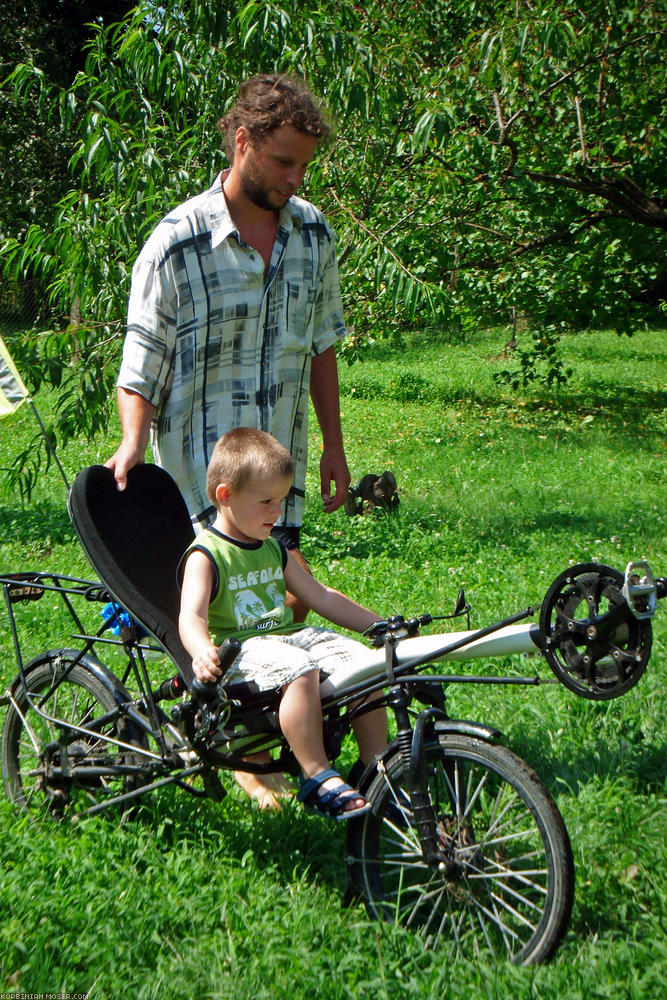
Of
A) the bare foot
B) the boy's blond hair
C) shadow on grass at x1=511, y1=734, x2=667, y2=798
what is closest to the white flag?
the boy's blond hair

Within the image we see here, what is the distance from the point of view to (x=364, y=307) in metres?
10.0

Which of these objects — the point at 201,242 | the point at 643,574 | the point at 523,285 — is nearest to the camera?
the point at 643,574

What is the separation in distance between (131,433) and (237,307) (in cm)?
59

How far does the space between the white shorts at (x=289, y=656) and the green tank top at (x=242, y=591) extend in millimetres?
70

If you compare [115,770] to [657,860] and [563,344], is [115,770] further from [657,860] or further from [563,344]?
[563,344]

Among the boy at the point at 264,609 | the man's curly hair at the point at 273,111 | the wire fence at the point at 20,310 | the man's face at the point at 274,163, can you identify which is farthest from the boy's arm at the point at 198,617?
the wire fence at the point at 20,310

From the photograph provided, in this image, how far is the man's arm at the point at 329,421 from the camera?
409cm

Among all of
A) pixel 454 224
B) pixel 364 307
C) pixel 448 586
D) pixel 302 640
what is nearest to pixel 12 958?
pixel 302 640

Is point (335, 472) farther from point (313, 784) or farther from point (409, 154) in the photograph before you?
point (409, 154)

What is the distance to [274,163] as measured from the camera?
3.45 m

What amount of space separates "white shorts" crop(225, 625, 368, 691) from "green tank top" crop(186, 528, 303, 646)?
0.07 m

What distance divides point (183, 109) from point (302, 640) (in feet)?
15.1

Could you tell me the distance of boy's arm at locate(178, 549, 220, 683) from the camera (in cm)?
→ 289

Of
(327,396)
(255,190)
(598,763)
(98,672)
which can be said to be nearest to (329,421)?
(327,396)
